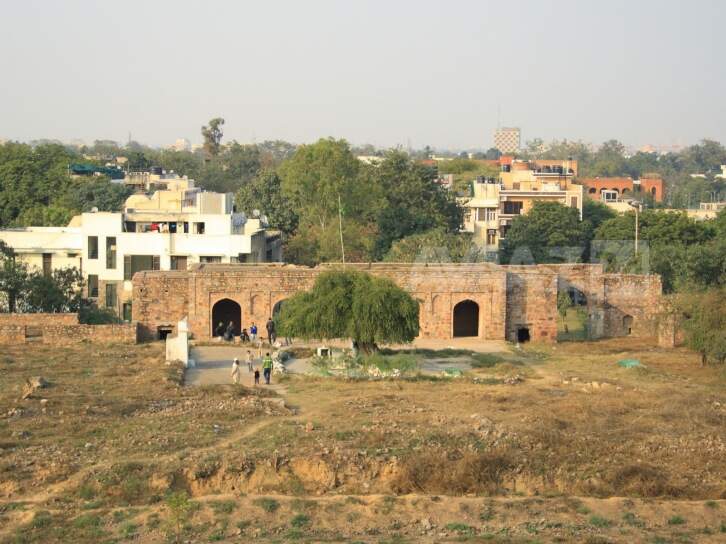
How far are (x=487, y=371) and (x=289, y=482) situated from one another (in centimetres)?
1179

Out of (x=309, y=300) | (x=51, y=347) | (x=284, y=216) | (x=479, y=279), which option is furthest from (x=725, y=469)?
(x=284, y=216)

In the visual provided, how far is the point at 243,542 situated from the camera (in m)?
18.3

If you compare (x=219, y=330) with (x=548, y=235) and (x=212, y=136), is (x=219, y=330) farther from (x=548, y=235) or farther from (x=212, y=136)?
(x=212, y=136)

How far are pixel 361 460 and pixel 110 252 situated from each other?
83.5 feet

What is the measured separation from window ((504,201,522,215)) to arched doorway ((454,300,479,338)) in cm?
2935

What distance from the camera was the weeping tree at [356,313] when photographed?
3275 centimetres

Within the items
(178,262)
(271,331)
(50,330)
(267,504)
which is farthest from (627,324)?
(267,504)

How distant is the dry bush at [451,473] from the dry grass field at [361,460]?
0.03 meters

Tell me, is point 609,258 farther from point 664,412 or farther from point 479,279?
point 664,412

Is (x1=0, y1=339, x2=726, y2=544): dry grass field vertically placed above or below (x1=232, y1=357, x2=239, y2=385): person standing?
below

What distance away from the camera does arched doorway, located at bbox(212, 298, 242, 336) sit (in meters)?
39.5

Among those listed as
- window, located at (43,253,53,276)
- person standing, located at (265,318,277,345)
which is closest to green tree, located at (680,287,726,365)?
person standing, located at (265,318,277,345)

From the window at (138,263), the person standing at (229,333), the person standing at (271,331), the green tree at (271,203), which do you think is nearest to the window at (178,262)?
the window at (138,263)

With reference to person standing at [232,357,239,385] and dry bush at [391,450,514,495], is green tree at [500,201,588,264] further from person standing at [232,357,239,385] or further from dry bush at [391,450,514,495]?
dry bush at [391,450,514,495]
